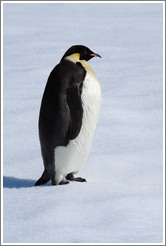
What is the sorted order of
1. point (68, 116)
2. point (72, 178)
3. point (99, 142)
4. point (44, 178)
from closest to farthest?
point (68, 116), point (44, 178), point (72, 178), point (99, 142)

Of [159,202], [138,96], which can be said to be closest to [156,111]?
[138,96]

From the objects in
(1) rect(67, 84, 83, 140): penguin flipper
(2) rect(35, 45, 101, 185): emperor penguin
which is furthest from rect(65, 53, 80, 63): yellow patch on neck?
(1) rect(67, 84, 83, 140): penguin flipper

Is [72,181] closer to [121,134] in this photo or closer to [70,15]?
[121,134]

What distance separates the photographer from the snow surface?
2.64 metres

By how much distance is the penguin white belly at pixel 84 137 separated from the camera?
334 cm

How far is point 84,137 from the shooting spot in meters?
3.39

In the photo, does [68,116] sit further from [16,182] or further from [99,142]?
[99,142]

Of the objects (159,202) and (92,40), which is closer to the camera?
(159,202)

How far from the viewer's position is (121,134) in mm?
4215

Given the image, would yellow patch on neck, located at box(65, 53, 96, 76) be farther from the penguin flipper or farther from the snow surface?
the snow surface

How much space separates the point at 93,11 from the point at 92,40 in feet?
7.16

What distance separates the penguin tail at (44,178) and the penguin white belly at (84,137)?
0.17 feet

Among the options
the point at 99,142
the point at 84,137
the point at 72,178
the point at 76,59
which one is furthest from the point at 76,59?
the point at 99,142

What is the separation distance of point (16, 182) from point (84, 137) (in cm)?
44
